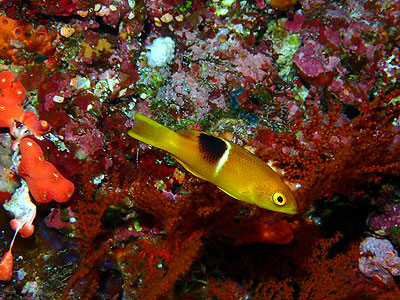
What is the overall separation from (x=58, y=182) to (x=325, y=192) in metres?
3.33

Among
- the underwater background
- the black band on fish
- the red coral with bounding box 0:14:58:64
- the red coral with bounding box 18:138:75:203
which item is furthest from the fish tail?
the red coral with bounding box 0:14:58:64

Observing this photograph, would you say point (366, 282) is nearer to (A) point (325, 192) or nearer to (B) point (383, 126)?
(A) point (325, 192)

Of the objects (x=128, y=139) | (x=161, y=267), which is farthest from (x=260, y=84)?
(x=161, y=267)

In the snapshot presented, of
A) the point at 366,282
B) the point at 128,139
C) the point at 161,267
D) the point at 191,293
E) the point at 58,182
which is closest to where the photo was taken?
the point at 58,182

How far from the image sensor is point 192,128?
157 inches

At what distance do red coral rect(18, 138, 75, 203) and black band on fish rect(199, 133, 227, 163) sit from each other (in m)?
1.97

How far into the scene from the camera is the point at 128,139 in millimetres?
3857

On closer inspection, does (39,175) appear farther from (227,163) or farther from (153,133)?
(227,163)

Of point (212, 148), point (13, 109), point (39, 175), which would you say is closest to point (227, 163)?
point (212, 148)

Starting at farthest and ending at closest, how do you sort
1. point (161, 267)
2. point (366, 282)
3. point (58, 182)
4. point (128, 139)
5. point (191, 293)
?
1. point (366, 282)
2. point (191, 293)
3. point (161, 267)
4. point (128, 139)
5. point (58, 182)

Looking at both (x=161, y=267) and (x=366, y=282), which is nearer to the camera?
(x=161, y=267)

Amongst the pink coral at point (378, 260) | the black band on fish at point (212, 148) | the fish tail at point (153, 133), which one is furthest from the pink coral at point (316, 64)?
the fish tail at point (153, 133)

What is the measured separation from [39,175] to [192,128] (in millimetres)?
1893

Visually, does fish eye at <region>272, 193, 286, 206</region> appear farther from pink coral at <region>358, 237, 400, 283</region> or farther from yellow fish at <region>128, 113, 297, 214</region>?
pink coral at <region>358, 237, 400, 283</region>
